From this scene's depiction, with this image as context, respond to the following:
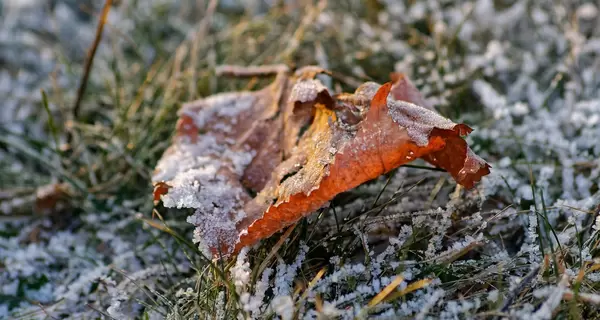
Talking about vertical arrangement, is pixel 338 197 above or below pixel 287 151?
below

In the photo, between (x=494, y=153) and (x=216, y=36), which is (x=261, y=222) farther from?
(x=216, y=36)

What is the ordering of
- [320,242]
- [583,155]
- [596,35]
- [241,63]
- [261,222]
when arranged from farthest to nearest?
[241,63], [596,35], [583,155], [320,242], [261,222]

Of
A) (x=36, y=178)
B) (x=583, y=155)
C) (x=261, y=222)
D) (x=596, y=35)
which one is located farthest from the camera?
(x=596, y=35)

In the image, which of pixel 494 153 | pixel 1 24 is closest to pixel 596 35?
pixel 494 153
